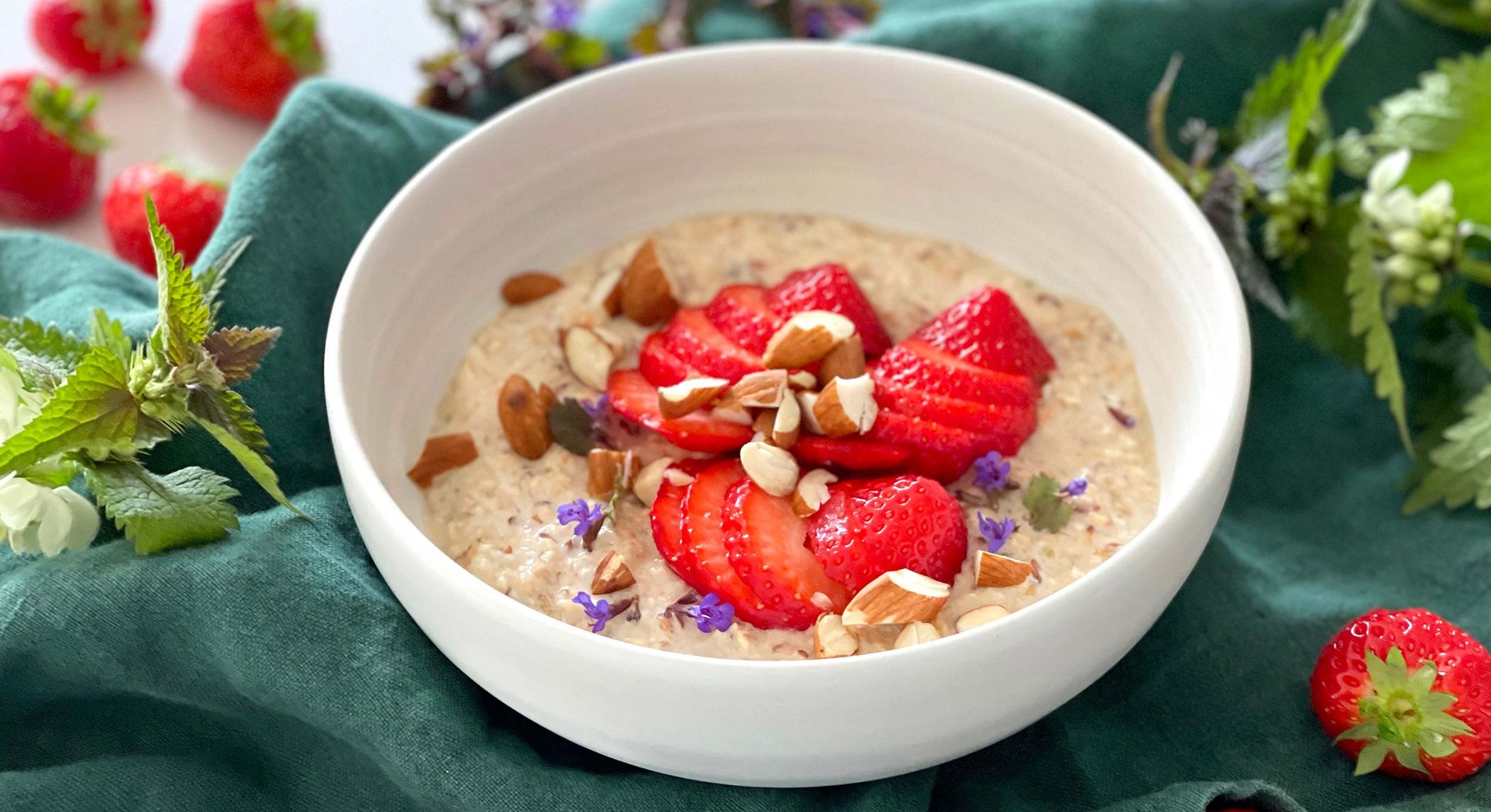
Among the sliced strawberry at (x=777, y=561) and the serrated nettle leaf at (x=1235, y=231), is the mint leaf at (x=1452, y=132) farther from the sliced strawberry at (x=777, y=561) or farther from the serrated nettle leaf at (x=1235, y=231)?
the sliced strawberry at (x=777, y=561)

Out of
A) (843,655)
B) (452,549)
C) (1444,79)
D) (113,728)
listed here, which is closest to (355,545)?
(452,549)

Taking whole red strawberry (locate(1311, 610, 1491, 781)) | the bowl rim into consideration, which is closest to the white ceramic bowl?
the bowl rim

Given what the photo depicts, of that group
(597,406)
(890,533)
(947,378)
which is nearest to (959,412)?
(947,378)

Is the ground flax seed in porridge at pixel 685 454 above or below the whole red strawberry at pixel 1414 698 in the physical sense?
above

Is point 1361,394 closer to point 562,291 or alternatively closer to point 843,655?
point 843,655

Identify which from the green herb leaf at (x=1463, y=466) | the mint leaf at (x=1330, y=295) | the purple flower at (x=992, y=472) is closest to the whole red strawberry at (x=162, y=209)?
the purple flower at (x=992, y=472)
